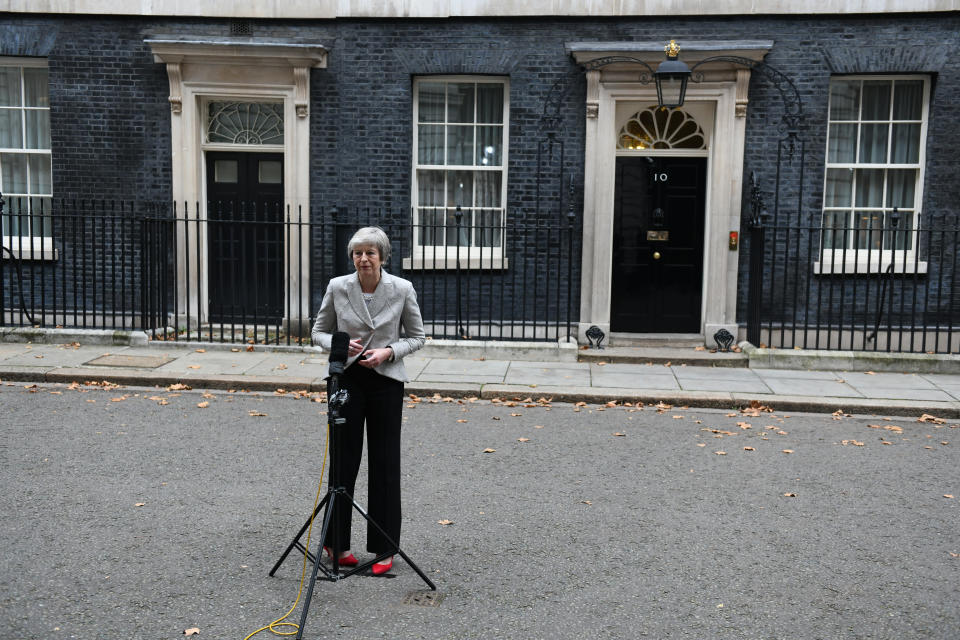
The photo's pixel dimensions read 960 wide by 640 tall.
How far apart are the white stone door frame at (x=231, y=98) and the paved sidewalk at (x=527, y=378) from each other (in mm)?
1647

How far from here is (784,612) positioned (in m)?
4.15

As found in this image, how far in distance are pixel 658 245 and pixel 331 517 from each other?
8.59 m

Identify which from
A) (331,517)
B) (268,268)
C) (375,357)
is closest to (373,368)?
(375,357)

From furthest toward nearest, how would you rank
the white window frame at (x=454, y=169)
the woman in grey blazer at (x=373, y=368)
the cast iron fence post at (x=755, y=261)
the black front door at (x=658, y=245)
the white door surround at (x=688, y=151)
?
the white window frame at (x=454, y=169) → the black front door at (x=658, y=245) → the white door surround at (x=688, y=151) → the cast iron fence post at (x=755, y=261) → the woman in grey blazer at (x=373, y=368)

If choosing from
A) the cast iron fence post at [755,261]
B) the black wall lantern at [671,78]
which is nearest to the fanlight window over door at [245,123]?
the black wall lantern at [671,78]

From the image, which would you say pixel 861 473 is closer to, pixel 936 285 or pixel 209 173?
pixel 936 285

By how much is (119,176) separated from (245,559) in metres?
9.11

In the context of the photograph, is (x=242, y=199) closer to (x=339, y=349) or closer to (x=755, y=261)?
(x=755, y=261)

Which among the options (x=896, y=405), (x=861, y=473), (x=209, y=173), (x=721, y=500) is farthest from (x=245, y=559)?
(x=209, y=173)

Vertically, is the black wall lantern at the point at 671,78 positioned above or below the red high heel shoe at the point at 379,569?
above

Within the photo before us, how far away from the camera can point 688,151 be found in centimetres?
1195

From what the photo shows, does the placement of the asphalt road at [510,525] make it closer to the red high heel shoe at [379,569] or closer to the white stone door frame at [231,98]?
the red high heel shoe at [379,569]

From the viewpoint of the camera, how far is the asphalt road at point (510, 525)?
4.05 meters

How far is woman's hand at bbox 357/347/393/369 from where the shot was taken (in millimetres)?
4266
